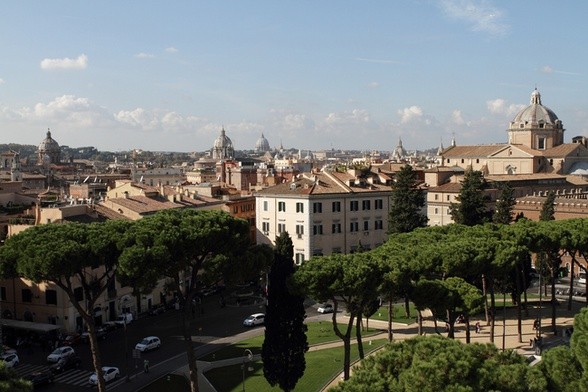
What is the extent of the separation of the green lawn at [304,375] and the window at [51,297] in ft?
46.3

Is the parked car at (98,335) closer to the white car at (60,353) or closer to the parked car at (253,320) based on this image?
the white car at (60,353)

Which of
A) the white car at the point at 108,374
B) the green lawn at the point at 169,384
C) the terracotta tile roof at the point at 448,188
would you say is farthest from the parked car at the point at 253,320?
the terracotta tile roof at the point at 448,188

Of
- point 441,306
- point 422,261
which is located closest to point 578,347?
point 441,306

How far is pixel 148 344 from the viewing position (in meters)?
39.7

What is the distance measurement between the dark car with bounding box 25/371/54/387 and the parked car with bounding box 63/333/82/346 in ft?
20.6

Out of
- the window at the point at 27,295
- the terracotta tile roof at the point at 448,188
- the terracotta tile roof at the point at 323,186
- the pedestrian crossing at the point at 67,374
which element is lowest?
the pedestrian crossing at the point at 67,374

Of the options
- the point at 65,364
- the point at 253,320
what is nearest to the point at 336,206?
the point at 253,320

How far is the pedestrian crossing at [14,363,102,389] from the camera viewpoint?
113 feet

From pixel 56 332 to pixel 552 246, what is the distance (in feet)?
108

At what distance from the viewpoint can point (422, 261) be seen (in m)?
33.5

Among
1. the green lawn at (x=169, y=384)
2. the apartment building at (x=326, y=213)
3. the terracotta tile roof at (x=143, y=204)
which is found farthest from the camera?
the apartment building at (x=326, y=213)

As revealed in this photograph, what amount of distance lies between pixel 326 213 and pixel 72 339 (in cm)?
2635

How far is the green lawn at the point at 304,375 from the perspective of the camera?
32812 mm

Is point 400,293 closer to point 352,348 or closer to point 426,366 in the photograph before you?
point 352,348
